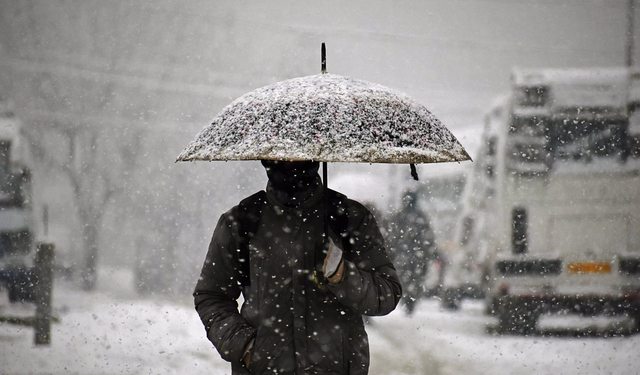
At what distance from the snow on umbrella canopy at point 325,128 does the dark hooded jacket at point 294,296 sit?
38cm

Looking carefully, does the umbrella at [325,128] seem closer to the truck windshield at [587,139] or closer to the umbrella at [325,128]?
the umbrella at [325,128]

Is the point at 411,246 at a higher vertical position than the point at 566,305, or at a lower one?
higher

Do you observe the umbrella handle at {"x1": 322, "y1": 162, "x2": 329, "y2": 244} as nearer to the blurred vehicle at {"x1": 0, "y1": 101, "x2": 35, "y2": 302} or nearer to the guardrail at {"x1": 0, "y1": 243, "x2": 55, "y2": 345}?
the guardrail at {"x1": 0, "y1": 243, "x2": 55, "y2": 345}

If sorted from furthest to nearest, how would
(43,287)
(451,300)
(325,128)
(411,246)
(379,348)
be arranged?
1. (411,246)
2. (451,300)
3. (379,348)
4. (43,287)
5. (325,128)

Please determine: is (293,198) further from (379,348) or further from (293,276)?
(379,348)

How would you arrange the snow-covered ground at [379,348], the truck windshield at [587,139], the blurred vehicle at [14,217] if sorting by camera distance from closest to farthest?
the snow-covered ground at [379,348]
the truck windshield at [587,139]
the blurred vehicle at [14,217]

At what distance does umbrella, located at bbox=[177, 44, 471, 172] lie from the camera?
2273mm

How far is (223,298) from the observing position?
2760mm

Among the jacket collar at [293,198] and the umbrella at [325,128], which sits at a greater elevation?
the umbrella at [325,128]

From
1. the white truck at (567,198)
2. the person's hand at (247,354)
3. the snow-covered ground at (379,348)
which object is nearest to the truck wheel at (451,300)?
the snow-covered ground at (379,348)

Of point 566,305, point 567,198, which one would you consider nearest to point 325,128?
point 567,198

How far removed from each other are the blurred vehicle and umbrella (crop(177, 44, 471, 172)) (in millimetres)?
7173

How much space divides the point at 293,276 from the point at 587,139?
5.81 m

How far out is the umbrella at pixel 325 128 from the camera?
2.27 meters
